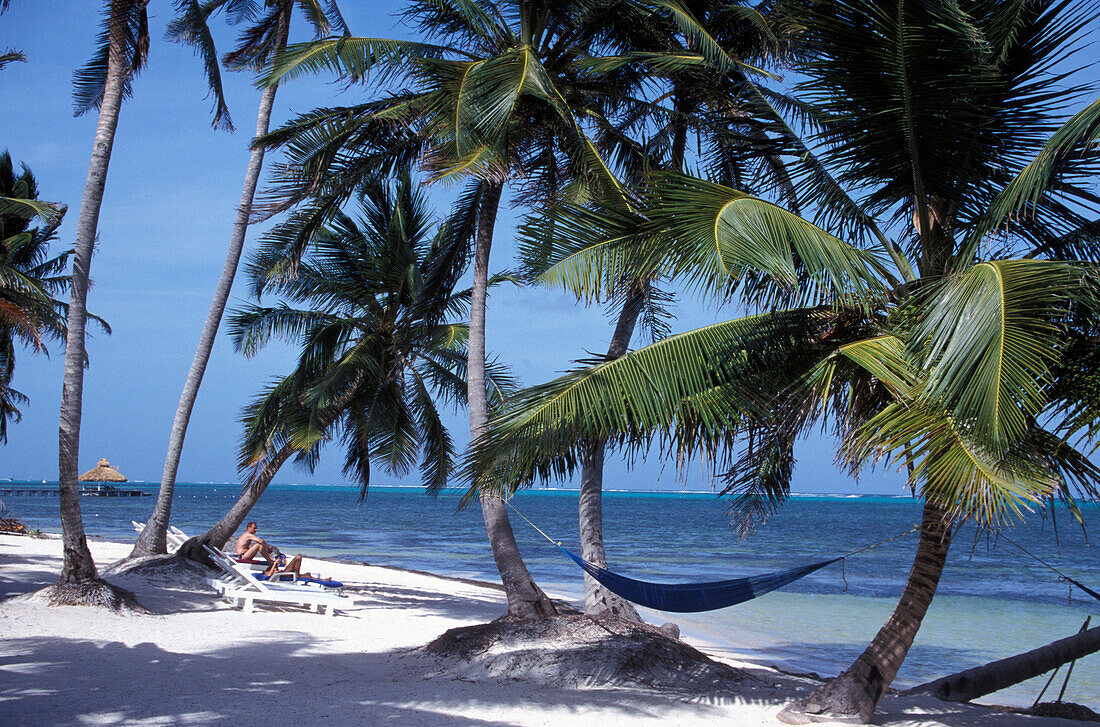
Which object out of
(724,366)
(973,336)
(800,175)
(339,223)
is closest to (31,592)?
(339,223)

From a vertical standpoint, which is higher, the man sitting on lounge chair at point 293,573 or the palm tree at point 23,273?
the palm tree at point 23,273

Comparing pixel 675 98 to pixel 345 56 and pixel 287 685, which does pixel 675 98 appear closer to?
pixel 345 56

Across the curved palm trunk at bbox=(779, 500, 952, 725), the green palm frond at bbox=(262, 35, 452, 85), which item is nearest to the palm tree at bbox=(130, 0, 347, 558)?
the green palm frond at bbox=(262, 35, 452, 85)

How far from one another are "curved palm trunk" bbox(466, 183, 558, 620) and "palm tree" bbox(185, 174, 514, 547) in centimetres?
248

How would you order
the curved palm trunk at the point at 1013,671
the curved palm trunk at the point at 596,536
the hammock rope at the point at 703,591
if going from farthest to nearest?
the curved palm trunk at the point at 596,536 → the curved palm trunk at the point at 1013,671 → the hammock rope at the point at 703,591

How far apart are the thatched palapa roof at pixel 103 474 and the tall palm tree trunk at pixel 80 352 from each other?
38095 mm

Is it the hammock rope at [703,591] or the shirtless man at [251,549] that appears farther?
the shirtless man at [251,549]

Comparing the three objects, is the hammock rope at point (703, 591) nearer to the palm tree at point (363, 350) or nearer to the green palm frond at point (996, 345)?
the green palm frond at point (996, 345)

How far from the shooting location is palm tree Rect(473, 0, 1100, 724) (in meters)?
3.58

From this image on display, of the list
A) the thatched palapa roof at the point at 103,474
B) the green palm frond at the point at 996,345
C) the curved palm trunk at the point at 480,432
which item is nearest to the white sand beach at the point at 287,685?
the curved palm trunk at the point at 480,432

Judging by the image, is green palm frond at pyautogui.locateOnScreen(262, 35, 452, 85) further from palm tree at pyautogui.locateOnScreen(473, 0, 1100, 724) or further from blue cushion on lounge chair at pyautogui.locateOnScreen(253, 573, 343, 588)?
blue cushion on lounge chair at pyautogui.locateOnScreen(253, 573, 343, 588)

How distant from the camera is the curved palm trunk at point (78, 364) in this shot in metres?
7.61

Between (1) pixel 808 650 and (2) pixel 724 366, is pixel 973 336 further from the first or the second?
(1) pixel 808 650

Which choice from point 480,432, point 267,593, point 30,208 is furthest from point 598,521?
point 30,208
